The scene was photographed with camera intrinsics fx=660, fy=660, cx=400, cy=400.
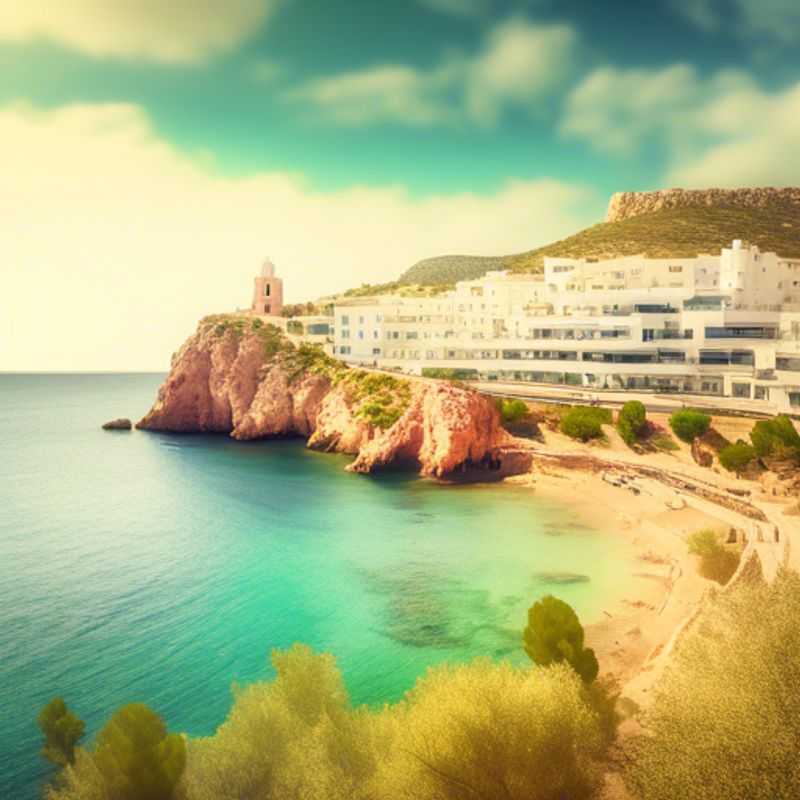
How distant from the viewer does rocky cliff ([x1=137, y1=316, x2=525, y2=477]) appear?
2579 inches

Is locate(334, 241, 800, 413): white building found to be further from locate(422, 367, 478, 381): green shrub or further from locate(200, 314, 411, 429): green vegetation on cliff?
locate(200, 314, 411, 429): green vegetation on cliff

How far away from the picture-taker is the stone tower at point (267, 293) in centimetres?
12319

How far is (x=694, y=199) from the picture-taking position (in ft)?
478

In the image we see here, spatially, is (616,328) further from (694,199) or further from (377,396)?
(694,199)

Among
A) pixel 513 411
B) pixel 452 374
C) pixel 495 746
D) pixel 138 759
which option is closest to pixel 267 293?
pixel 452 374

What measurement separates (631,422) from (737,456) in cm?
1035

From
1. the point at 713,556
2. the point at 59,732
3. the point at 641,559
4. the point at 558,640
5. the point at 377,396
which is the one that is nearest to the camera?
the point at 59,732

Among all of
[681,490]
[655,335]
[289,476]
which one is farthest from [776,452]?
[289,476]

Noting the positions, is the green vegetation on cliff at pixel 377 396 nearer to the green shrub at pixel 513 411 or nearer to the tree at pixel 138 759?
the green shrub at pixel 513 411

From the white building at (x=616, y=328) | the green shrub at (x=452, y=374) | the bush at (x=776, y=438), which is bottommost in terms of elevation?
the bush at (x=776, y=438)

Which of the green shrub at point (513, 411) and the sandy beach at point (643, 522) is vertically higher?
the green shrub at point (513, 411)

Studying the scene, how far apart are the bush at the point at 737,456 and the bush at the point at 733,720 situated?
38286 mm

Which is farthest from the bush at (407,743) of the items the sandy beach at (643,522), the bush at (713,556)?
the bush at (713,556)

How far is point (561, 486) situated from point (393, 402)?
932 inches
